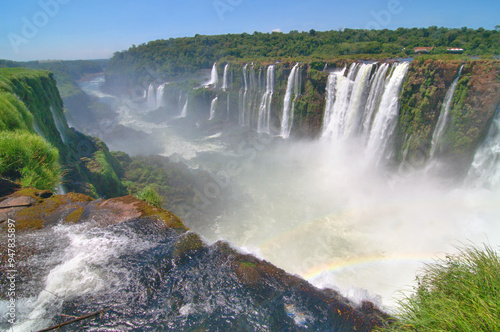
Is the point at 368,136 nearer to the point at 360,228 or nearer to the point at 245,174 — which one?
the point at 360,228

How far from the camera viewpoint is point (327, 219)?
15797 mm

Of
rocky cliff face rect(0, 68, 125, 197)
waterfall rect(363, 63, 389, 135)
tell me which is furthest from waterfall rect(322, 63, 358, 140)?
rocky cliff face rect(0, 68, 125, 197)

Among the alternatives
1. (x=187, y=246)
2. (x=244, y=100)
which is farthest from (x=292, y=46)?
(x=187, y=246)

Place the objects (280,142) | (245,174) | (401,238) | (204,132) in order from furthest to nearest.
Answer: (204,132), (280,142), (245,174), (401,238)

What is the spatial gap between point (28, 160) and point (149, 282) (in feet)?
18.2

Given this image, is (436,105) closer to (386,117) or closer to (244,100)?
(386,117)

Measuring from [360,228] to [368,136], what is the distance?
8.91 meters

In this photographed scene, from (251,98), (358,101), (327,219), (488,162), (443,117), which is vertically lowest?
(327,219)

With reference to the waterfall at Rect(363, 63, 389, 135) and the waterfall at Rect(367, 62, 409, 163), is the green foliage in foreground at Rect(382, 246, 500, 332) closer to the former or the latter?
the waterfall at Rect(367, 62, 409, 163)

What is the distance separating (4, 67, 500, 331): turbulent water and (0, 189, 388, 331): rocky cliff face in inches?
1.3

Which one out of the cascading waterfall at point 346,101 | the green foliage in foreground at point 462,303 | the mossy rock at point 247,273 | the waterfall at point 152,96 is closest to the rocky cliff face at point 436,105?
the cascading waterfall at point 346,101

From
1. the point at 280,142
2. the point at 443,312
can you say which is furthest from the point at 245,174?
the point at 443,312

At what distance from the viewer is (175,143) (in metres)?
32.5

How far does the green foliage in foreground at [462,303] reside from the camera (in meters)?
2.55
